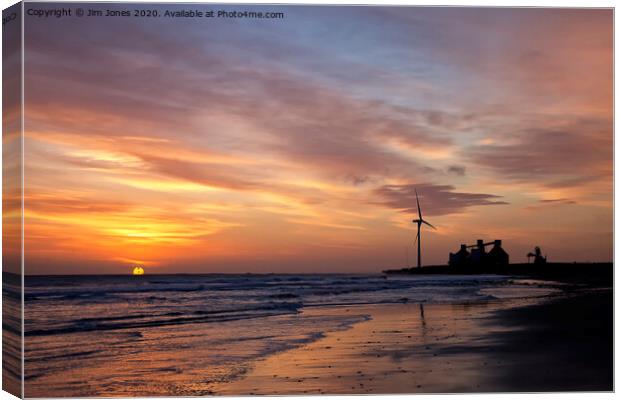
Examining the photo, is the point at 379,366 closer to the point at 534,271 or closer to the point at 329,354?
the point at 329,354

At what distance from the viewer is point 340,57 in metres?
7.77

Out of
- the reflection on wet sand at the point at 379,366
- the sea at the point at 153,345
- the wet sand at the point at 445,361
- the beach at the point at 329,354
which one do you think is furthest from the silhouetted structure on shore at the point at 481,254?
the sea at the point at 153,345

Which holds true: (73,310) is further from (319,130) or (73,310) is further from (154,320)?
(319,130)

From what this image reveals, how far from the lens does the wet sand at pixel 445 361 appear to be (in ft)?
23.9

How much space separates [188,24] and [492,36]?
3333mm

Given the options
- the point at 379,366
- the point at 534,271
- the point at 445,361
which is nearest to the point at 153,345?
the point at 379,366

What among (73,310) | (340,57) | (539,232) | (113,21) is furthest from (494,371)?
(73,310)

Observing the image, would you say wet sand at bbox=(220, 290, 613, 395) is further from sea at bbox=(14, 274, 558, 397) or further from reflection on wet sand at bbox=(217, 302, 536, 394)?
sea at bbox=(14, 274, 558, 397)

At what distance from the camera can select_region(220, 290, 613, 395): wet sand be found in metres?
7.30

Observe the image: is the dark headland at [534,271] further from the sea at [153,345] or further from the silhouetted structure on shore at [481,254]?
the sea at [153,345]

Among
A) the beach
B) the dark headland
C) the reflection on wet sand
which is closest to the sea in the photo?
the beach

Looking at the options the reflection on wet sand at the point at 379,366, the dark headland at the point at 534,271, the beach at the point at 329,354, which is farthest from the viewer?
the dark headland at the point at 534,271

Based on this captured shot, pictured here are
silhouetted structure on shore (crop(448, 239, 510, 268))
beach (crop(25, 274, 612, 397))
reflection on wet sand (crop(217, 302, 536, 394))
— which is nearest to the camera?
reflection on wet sand (crop(217, 302, 536, 394))

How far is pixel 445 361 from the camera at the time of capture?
8.11m
